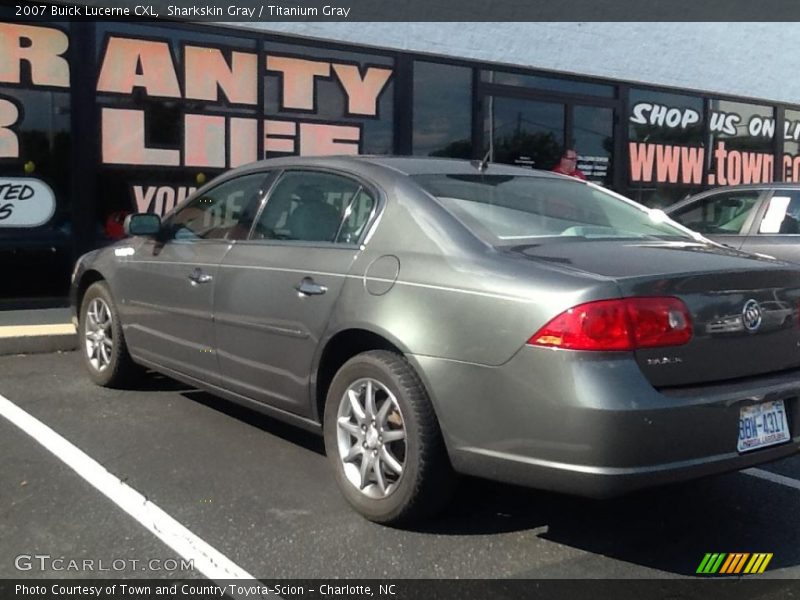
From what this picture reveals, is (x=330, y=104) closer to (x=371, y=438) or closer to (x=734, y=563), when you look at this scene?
(x=371, y=438)

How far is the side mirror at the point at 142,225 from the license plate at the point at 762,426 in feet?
11.3

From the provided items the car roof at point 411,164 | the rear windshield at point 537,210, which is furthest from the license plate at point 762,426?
the car roof at point 411,164

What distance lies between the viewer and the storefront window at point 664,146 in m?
13.0

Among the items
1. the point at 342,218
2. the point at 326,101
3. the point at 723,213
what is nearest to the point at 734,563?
the point at 342,218

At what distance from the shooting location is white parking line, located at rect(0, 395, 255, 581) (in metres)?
3.32

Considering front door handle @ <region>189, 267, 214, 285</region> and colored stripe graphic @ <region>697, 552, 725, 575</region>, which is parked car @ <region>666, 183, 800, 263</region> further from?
front door handle @ <region>189, 267, 214, 285</region>

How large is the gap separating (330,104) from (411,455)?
23.3 ft

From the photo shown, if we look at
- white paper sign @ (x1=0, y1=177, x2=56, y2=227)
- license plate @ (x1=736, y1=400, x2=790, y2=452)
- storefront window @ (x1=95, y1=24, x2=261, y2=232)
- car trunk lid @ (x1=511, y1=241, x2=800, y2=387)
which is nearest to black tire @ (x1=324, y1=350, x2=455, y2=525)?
car trunk lid @ (x1=511, y1=241, x2=800, y2=387)

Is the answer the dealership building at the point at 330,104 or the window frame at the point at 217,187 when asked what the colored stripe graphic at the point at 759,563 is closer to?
the window frame at the point at 217,187

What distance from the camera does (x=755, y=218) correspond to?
24.0ft

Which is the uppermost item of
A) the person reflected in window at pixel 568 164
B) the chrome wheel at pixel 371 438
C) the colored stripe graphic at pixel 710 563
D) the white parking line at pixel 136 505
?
the person reflected in window at pixel 568 164

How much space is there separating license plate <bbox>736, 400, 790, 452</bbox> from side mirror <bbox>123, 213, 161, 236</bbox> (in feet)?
11.3

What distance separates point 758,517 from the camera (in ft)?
12.8

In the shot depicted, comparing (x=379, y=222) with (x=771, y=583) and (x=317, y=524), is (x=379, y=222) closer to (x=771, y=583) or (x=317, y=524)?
(x=317, y=524)
